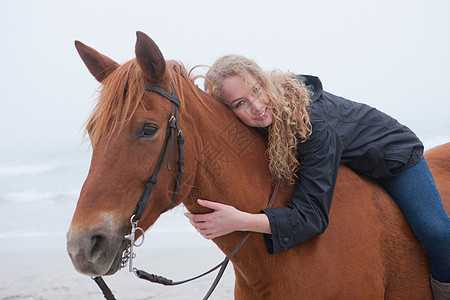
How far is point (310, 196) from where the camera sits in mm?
1734

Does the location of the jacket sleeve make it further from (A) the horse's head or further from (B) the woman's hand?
(A) the horse's head

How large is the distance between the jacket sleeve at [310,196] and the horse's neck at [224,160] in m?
0.14

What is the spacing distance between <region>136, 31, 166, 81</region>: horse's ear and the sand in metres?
3.69

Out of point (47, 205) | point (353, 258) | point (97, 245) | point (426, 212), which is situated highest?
point (97, 245)

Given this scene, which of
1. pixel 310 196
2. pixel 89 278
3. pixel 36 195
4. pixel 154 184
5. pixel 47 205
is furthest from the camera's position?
pixel 36 195

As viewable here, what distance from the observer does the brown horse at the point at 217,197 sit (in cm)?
138

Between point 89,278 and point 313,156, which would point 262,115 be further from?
point 89,278

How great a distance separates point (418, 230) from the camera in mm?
1945

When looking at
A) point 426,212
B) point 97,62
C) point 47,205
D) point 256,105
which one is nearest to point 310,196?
point 256,105

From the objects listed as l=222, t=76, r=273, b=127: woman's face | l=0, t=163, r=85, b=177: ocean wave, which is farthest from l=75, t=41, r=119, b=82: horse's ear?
l=0, t=163, r=85, b=177: ocean wave

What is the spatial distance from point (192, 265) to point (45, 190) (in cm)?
856

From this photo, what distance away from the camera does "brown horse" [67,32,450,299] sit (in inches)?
54.4

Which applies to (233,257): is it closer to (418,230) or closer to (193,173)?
(193,173)

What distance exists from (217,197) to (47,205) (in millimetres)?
11010
